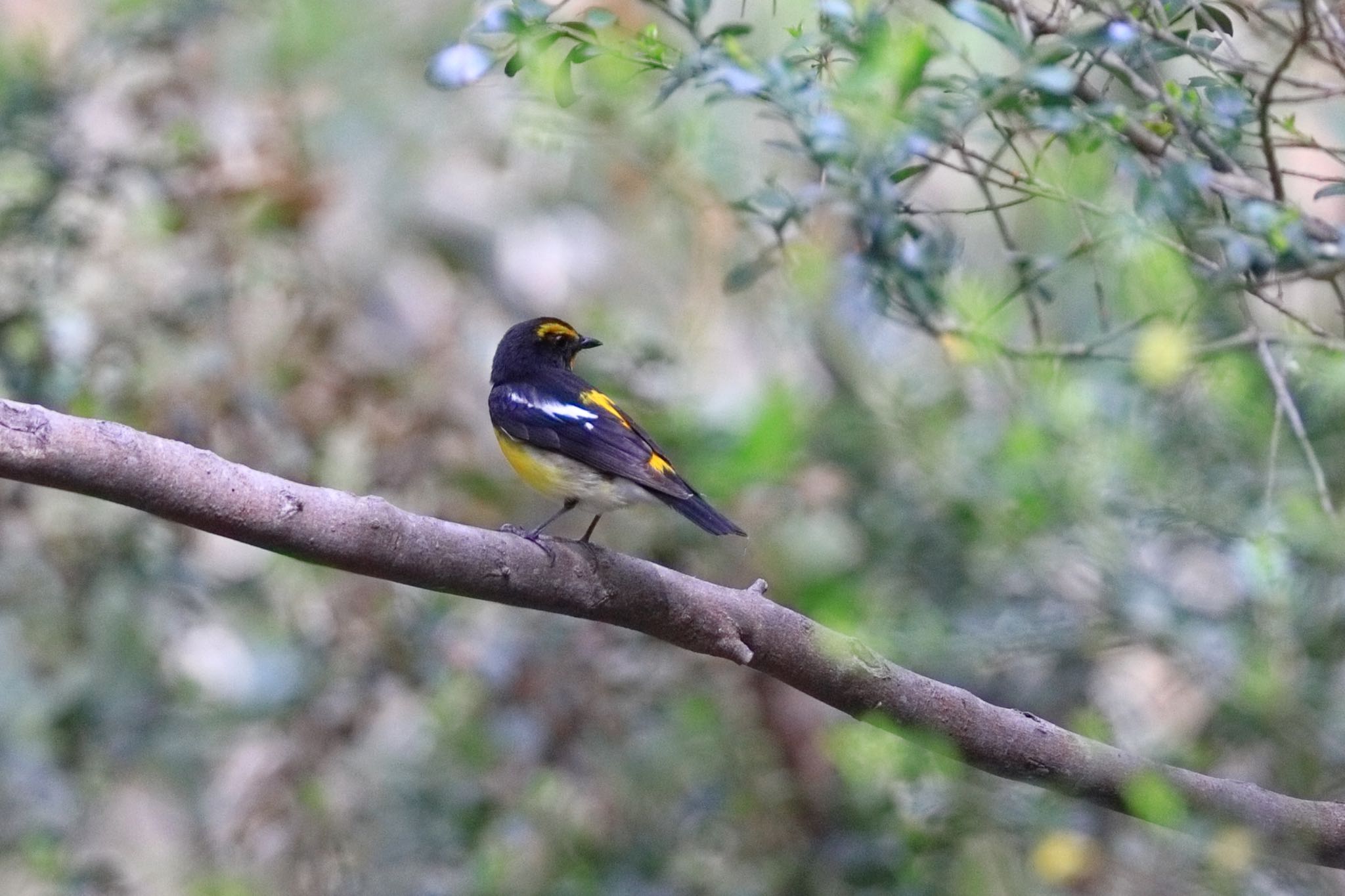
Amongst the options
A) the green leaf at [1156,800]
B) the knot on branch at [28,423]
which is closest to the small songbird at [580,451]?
the green leaf at [1156,800]

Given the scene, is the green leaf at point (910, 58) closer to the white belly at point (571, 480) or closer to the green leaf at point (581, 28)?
the green leaf at point (581, 28)

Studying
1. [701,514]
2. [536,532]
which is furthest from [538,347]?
[536,532]

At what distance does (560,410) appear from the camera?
361cm

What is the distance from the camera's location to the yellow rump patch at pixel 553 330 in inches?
161

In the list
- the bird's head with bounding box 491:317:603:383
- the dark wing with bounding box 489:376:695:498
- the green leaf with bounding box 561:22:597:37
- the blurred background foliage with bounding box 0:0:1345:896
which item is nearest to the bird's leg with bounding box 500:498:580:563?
the dark wing with bounding box 489:376:695:498

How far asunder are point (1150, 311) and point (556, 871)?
8.12ft

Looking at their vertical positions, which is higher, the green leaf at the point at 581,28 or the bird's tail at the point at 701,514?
the green leaf at the point at 581,28

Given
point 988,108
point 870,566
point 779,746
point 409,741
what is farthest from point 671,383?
point 988,108

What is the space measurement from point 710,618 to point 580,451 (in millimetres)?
903

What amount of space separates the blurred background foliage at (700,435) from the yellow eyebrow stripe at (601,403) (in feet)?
1.35

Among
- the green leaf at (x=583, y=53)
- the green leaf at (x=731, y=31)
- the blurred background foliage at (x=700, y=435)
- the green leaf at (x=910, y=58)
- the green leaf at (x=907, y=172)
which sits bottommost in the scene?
the blurred background foliage at (x=700, y=435)

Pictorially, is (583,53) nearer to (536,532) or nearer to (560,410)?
(536,532)

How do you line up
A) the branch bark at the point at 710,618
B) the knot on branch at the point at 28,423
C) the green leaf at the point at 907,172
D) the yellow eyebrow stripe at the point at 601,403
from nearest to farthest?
the knot on branch at the point at 28,423
the branch bark at the point at 710,618
the green leaf at the point at 907,172
the yellow eyebrow stripe at the point at 601,403

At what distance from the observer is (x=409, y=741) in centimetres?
520
